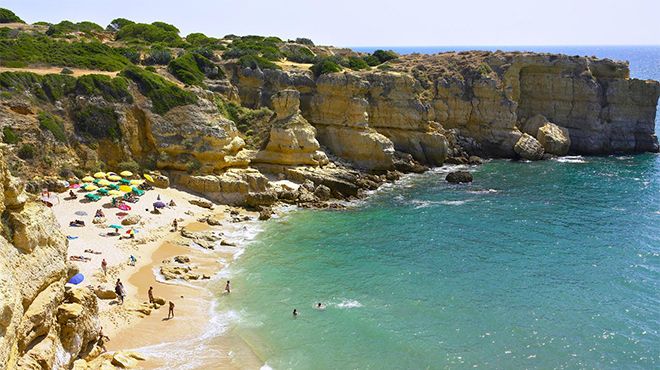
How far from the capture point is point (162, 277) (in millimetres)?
30984

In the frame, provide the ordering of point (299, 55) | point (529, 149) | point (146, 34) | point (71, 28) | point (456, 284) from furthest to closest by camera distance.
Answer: point (146, 34)
point (71, 28)
point (299, 55)
point (529, 149)
point (456, 284)

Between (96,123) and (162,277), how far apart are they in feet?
68.2

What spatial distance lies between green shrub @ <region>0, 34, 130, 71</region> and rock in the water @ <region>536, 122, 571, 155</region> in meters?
48.1

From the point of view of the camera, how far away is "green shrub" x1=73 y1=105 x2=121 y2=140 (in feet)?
151

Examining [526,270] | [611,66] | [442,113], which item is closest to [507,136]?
[442,113]

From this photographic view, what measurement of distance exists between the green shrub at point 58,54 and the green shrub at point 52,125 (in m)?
11.1

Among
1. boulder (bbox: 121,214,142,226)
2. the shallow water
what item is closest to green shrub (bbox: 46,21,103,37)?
boulder (bbox: 121,214,142,226)

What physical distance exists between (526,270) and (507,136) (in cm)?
3694

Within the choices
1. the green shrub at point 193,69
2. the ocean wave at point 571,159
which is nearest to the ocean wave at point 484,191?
the ocean wave at point 571,159

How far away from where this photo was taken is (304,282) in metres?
31.4

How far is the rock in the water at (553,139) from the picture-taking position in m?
67.4

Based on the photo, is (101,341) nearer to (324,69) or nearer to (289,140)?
(289,140)

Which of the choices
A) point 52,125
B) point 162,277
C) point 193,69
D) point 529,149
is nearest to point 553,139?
point 529,149

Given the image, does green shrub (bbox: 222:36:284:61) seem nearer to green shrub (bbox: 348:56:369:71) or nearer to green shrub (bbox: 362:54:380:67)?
green shrub (bbox: 348:56:369:71)
